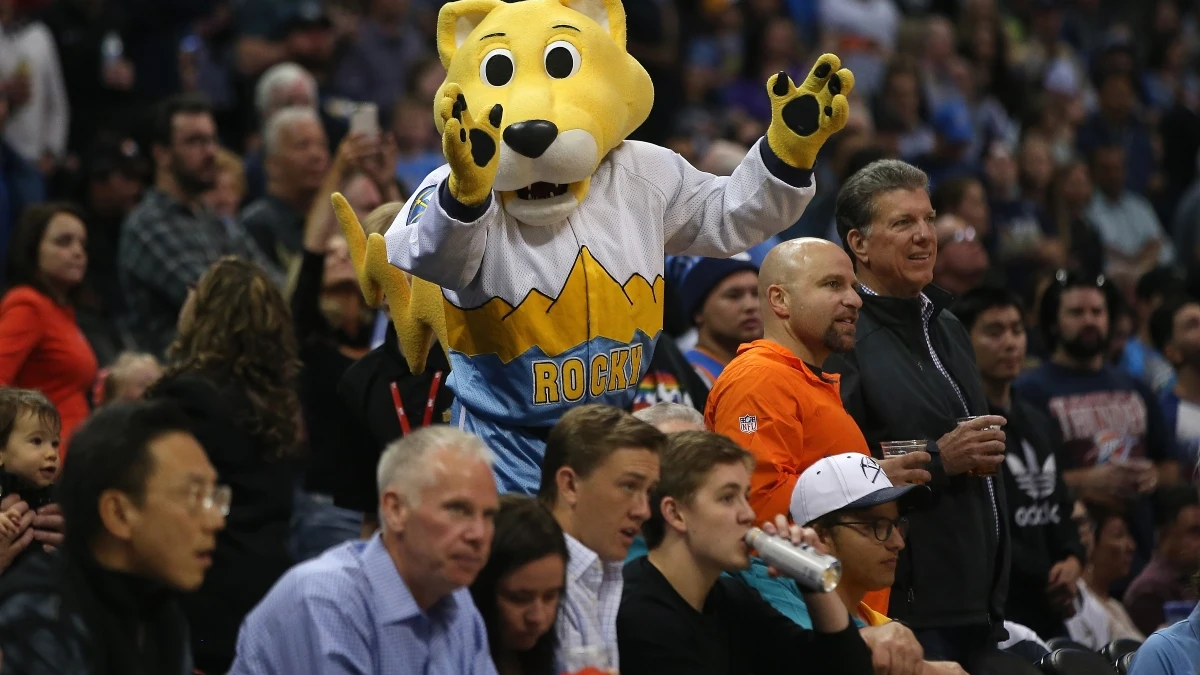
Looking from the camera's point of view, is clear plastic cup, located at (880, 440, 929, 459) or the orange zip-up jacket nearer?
the orange zip-up jacket

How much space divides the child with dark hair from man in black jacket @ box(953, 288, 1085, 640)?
3.22 metres

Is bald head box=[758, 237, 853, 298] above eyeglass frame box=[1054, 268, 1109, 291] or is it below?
below

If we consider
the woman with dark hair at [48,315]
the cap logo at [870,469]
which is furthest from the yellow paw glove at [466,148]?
the woman with dark hair at [48,315]

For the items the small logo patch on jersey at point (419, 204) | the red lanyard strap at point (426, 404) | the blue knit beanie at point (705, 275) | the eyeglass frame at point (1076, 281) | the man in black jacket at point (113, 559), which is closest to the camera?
the man in black jacket at point (113, 559)

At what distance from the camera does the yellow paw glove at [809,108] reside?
4.69 metres

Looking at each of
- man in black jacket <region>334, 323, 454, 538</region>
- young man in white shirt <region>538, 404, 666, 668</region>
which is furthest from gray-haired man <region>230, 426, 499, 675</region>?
man in black jacket <region>334, 323, 454, 538</region>

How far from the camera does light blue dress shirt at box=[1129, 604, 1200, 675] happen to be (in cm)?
458

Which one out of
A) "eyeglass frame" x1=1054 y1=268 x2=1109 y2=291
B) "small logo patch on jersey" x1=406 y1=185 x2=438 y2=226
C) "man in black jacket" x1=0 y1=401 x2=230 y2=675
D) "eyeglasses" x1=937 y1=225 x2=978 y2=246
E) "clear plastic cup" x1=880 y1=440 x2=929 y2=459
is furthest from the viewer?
"eyeglasses" x1=937 y1=225 x2=978 y2=246

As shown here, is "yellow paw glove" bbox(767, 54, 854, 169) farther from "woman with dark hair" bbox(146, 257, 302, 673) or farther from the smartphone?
the smartphone

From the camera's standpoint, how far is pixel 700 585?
13.8 feet

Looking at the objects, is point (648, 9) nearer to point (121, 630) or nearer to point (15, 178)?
point (15, 178)

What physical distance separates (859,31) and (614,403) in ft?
29.3

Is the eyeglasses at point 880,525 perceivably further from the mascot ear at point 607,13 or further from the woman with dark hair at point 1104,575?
the woman with dark hair at point 1104,575

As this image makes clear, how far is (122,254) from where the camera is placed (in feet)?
24.5
